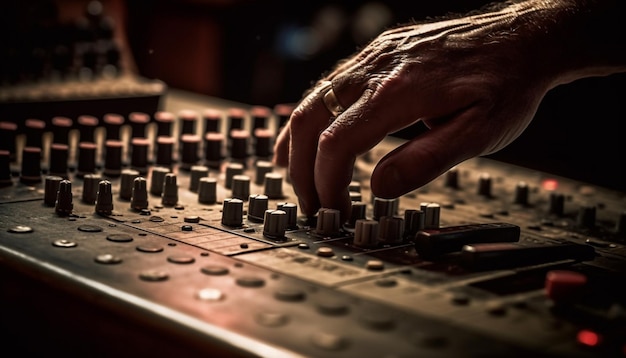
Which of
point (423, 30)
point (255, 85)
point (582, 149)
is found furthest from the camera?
point (255, 85)

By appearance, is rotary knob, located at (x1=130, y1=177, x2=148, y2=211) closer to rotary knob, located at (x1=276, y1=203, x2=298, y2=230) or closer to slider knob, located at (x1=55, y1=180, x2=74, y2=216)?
slider knob, located at (x1=55, y1=180, x2=74, y2=216)

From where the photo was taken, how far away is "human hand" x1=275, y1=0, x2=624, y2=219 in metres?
1.34

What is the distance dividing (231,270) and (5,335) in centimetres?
31

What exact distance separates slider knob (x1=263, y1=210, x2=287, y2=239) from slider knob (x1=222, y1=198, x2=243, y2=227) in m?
0.07

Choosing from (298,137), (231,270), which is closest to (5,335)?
(231,270)

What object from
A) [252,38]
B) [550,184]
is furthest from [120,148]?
[252,38]

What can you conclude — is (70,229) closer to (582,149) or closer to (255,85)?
(582,149)

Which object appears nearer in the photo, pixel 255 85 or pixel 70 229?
pixel 70 229

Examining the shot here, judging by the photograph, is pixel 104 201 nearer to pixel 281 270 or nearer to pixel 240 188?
pixel 240 188

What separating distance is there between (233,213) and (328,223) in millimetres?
148

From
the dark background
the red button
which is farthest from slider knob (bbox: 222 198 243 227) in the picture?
the dark background

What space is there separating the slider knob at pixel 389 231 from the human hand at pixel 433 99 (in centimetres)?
4

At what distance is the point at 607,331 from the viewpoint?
99 centimetres

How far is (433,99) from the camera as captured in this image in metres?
1.37
